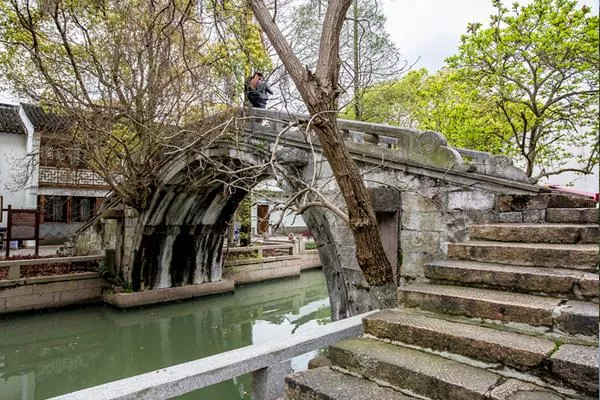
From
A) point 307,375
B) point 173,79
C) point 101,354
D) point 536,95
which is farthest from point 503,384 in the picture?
point 536,95

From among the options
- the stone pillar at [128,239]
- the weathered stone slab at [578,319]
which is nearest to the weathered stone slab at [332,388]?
the weathered stone slab at [578,319]

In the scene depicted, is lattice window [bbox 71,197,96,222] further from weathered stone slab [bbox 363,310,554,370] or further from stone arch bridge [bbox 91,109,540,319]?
weathered stone slab [bbox 363,310,554,370]

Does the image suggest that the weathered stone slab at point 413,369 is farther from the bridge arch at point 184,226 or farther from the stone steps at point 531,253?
the bridge arch at point 184,226

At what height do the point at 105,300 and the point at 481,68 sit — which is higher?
the point at 481,68

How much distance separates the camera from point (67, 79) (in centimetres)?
742

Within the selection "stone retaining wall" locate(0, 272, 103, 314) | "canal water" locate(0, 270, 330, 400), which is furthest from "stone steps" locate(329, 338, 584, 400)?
"stone retaining wall" locate(0, 272, 103, 314)

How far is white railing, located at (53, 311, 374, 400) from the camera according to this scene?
1.74 meters

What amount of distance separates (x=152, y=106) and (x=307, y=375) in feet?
20.5

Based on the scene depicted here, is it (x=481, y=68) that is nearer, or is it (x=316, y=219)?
(x=316, y=219)

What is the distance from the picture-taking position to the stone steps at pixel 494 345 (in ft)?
5.63

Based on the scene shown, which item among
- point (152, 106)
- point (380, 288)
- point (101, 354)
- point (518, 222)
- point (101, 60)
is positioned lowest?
point (101, 354)

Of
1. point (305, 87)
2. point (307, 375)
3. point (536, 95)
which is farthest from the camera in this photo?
point (536, 95)

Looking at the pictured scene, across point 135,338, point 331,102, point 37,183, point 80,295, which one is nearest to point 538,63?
point 331,102

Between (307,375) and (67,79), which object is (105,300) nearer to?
(67,79)
